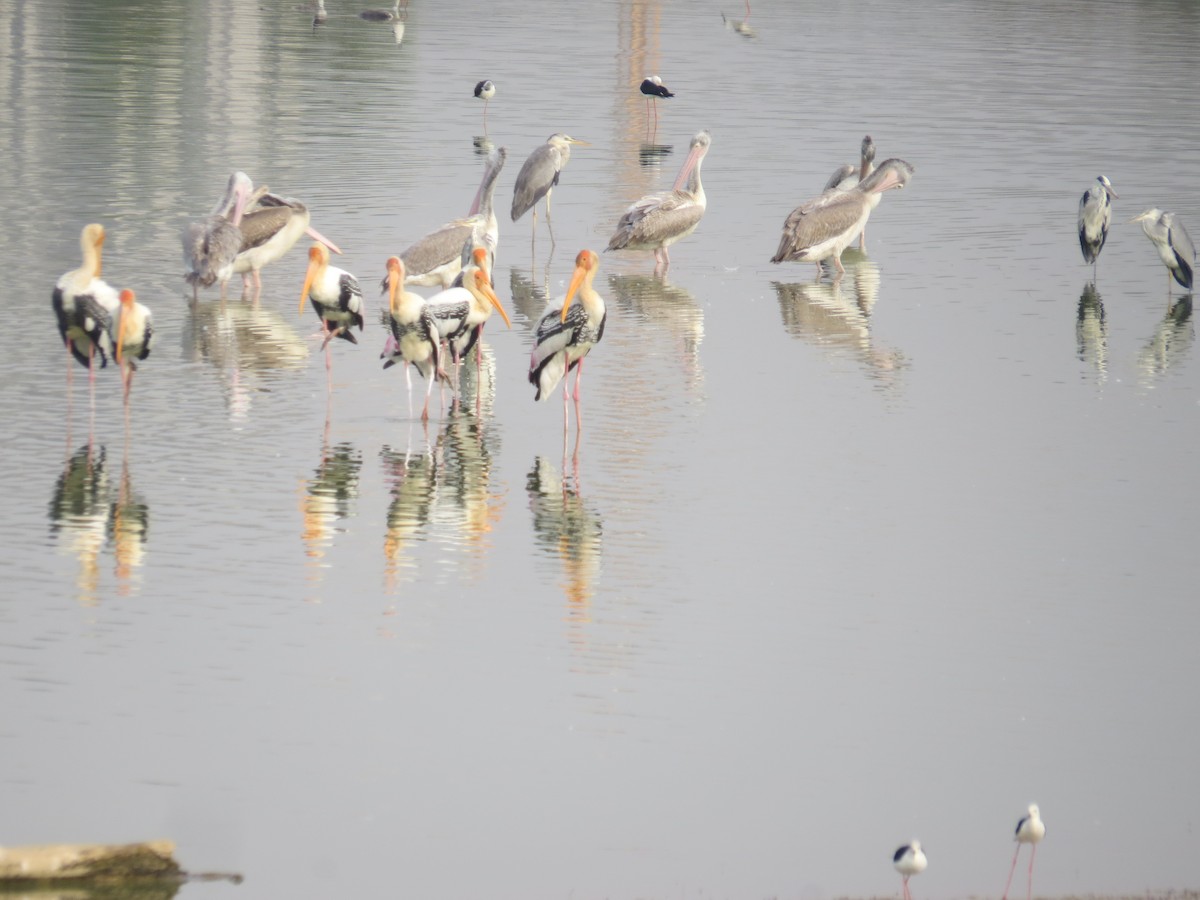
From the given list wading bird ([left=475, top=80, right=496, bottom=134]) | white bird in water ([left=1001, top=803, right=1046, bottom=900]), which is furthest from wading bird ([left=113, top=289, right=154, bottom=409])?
wading bird ([left=475, top=80, right=496, bottom=134])

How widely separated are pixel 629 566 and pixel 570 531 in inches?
24.6

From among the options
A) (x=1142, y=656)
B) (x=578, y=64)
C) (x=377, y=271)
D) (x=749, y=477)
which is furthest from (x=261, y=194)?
(x=578, y=64)

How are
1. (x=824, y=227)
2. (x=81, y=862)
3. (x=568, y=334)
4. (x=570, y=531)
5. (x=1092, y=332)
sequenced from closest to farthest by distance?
(x=81, y=862) → (x=570, y=531) → (x=568, y=334) → (x=1092, y=332) → (x=824, y=227)

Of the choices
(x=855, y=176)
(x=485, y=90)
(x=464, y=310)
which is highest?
(x=485, y=90)

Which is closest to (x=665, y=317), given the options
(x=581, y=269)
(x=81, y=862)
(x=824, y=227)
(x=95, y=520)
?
(x=824, y=227)

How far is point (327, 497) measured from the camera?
35.0 ft

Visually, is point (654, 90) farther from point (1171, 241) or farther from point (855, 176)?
point (1171, 241)

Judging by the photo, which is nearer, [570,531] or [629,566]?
[629,566]

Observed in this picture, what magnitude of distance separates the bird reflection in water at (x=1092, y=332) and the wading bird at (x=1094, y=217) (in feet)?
1.17

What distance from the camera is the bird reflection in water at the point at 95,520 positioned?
933cm

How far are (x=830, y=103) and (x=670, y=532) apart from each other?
19.6 meters

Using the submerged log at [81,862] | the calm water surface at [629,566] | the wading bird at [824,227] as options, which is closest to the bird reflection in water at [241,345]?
the calm water surface at [629,566]

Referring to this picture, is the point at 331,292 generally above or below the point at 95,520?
above

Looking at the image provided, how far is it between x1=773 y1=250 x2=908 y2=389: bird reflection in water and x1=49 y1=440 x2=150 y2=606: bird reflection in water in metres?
5.34
